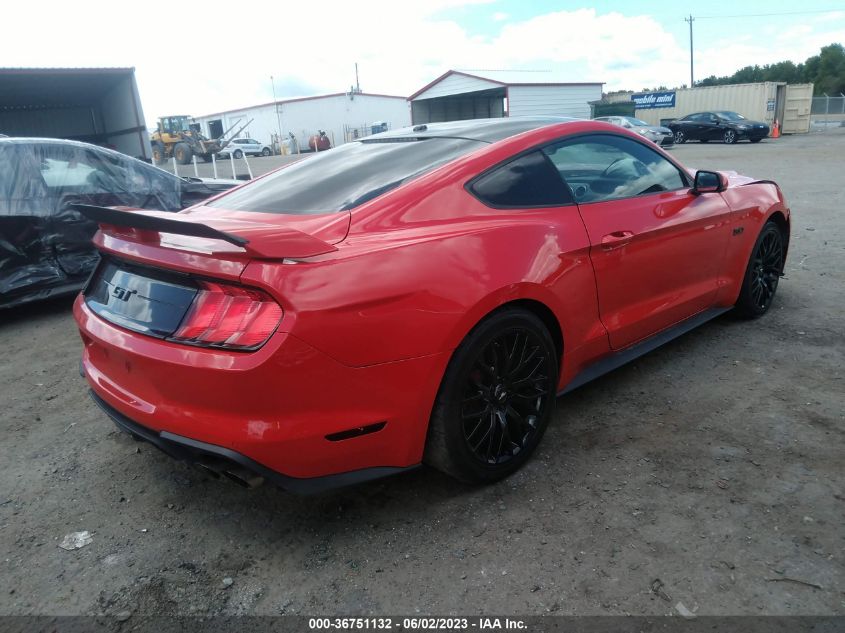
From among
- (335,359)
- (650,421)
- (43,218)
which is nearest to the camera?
(335,359)

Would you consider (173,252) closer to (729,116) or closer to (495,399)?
(495,399)

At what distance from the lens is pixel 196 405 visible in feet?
6.88

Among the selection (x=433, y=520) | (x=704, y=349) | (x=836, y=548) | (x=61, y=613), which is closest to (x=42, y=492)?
(x=61, y=613)

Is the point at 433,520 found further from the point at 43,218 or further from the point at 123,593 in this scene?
the point at 43,218

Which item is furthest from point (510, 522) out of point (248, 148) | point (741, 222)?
point (248, 148)

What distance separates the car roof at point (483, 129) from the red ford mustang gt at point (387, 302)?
0.02 m

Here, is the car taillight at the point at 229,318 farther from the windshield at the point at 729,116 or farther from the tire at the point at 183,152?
the tire at the point at 183,152

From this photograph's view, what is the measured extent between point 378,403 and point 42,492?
1.73m

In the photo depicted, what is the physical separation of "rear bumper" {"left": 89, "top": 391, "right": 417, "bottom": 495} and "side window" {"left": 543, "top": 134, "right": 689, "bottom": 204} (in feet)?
5.54

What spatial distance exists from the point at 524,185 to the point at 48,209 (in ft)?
14.4

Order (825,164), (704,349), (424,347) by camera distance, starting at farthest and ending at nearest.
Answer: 1. (825,164)
2. (704,349)
3. (424,347)

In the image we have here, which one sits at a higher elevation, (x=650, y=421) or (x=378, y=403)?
(x=378, y=403)

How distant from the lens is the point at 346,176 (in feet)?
9.25

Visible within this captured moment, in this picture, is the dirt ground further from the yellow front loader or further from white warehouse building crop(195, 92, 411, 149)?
white warehouse building crop(195, 92, 411, 149)
